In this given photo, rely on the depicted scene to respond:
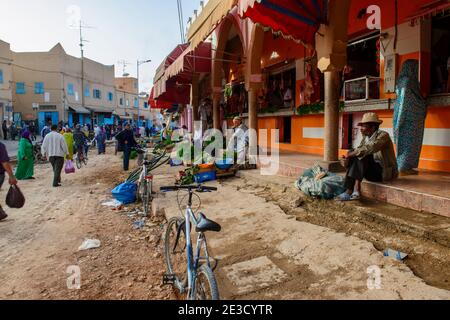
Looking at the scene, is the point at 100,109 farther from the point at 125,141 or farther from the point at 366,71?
the point at 366,71

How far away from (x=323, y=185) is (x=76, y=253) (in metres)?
3.74

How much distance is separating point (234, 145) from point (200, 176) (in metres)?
1.71

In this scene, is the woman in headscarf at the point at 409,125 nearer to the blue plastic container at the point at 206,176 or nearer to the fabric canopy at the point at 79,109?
the blue plastic container at the point at 206,176

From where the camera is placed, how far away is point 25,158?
34.0 feet

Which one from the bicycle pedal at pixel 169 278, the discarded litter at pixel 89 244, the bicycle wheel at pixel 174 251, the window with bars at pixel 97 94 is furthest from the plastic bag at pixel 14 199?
the window with bars at pixel 97 94

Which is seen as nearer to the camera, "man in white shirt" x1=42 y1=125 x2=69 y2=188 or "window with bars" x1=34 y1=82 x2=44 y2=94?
"man in white shirt" x1=42 y1=125 x2=69 y2=188

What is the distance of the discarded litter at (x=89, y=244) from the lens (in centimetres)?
475

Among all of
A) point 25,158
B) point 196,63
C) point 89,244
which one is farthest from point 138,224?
point 196,63

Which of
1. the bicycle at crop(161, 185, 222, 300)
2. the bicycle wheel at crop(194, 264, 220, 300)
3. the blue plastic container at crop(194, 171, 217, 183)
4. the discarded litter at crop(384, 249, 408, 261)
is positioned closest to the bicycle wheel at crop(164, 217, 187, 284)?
the bicycle at crop(161, 185, 222, 300)

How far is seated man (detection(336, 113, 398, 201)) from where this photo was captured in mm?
4773

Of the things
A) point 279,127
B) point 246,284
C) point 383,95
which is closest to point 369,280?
point 246,284

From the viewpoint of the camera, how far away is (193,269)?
2625mm

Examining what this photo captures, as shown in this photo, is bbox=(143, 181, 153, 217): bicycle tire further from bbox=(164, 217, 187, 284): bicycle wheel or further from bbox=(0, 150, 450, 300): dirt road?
bbox=(164, 217, 187, 284): bicycle wheel
